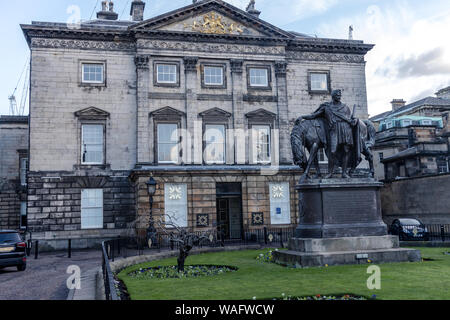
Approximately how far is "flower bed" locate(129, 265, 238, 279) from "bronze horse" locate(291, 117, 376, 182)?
4278 mm

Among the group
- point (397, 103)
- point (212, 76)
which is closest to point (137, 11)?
point (212, 76)

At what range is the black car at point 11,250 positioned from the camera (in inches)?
663

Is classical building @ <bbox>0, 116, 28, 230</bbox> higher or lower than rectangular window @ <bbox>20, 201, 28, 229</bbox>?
higher

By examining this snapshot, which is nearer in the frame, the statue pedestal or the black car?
the statue pedestal

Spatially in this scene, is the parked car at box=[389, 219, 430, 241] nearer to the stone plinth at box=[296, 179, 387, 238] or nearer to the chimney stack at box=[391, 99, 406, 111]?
the stone plinth at box=[296, 179, 387, 238]

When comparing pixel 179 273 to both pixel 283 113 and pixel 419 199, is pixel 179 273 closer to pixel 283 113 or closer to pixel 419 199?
pixel 283 113

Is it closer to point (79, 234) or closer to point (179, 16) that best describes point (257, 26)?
point (179, 16)

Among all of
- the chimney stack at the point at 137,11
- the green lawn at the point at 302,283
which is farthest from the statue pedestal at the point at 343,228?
the chimney stack at the point at 137,11

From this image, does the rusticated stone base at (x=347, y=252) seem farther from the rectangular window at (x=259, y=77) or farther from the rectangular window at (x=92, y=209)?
the rectangular window at (x=259, y=77)

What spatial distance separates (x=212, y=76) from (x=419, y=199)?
1967 cm

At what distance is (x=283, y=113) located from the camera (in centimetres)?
3369

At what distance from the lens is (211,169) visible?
30234mm

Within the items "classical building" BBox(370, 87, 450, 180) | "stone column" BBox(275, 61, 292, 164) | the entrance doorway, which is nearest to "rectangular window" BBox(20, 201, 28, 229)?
the entrance doorway

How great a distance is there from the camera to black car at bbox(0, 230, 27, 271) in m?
16.8
